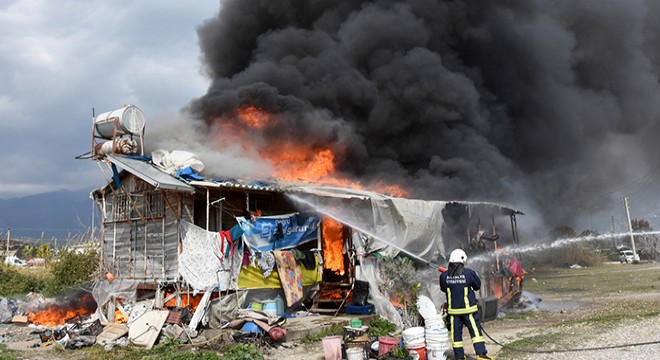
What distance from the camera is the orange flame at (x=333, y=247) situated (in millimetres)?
14859

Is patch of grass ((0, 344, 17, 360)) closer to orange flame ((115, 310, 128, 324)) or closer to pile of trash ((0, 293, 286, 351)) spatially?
pile of trash ((0, 293, 286, 351))

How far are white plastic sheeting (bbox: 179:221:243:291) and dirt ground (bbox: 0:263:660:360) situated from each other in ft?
8.21

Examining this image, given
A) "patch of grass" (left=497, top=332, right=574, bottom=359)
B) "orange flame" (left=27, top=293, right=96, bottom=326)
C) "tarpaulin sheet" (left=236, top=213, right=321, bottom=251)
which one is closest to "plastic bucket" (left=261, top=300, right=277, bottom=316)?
"tarpaulin sheet" (left=236, top=213, right=321, bottom=251)

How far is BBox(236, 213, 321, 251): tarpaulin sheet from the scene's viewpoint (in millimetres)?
12078

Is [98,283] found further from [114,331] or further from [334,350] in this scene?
[334,350]

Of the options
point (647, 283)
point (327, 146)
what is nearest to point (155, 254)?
point (327, 146)

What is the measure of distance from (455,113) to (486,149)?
2131 mm

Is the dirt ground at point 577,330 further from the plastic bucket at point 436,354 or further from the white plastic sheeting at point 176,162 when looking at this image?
the white plastic sheeting at point 176,162

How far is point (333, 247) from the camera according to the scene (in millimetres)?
15078

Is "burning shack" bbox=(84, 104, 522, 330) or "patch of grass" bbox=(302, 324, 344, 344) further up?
"burning shack" bbox=(84, 104, 522, 330)

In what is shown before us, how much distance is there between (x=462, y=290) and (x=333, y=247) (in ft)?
25.0

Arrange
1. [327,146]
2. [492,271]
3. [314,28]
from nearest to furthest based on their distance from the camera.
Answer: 1. [492,271]
2. [327,146]
3. [314,28]

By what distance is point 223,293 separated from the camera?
1197cm

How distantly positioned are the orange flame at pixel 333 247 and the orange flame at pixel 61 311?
7.50m
